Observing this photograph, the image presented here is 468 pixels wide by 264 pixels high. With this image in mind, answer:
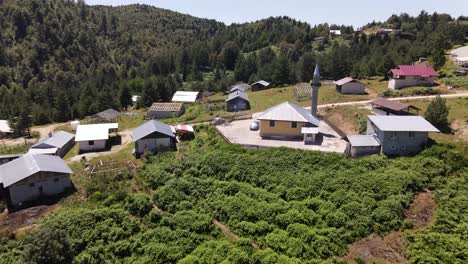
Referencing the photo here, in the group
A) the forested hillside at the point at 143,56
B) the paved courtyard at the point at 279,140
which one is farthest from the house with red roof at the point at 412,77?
the paved courtyard at the point at 279,140

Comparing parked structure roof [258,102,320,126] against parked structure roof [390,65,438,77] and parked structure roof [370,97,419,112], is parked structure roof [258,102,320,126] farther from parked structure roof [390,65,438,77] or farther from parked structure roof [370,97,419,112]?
parked structure roof [390,65,438,77]

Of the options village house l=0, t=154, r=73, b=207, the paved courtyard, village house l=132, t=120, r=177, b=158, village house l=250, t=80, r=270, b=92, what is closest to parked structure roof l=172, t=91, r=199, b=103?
village house l=250, t=80, r=270, b=92

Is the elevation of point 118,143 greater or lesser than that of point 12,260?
greater

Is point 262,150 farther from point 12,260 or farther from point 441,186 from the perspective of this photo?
point 12,260

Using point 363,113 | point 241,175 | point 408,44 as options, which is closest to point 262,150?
point 241,175

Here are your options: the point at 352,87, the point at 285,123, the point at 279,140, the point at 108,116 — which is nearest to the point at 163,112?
the point at 108,116

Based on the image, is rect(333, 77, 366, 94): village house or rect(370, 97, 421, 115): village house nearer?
rect(370, 97, 421, 115): village house

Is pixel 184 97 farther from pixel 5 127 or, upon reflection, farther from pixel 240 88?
pixel 5 127
